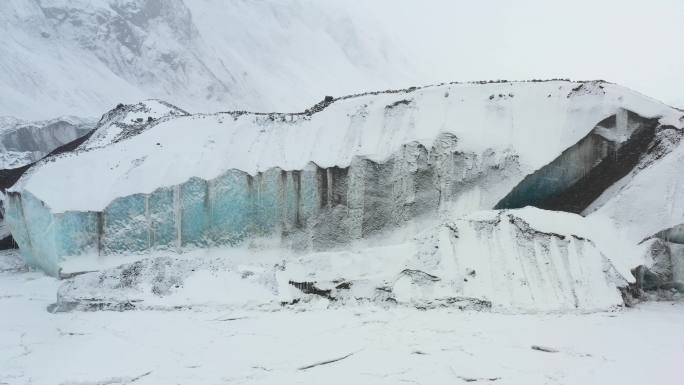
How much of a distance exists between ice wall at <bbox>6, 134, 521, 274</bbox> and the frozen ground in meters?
3.32

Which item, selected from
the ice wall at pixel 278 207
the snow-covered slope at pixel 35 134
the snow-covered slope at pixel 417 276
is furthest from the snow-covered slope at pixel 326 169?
the snow-covered slope at pixel 35 134

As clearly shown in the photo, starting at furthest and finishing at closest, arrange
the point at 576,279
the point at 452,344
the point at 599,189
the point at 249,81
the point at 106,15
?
the point at 249,81 < the point at 106,15 < the point at 599,189 < the point at 576,279 < the point at 452,344

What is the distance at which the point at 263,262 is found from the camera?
1511 centimetres

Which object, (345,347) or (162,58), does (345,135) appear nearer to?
(345,347)

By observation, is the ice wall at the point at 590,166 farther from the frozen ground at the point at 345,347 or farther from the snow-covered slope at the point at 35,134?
the snow-covered slope at the point at 35,134

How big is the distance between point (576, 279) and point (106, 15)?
7615 cm

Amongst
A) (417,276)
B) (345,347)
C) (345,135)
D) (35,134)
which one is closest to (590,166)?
(417,276)

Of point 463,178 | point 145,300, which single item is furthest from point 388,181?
point 145,300

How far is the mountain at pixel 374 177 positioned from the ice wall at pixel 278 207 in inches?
1.2

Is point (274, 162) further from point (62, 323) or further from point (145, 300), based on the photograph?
point (62, 323)

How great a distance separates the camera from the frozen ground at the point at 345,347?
28.7 feet

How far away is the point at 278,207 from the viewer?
1558 centimetres

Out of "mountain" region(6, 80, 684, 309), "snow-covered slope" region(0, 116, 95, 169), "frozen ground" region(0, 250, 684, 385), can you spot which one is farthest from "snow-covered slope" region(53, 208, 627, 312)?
"snow-covered slope" region(0, 116, 95, 169)

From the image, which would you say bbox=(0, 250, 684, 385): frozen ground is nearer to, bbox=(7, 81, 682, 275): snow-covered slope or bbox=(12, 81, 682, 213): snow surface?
bbox=(7, 81, 682, 275): snow-covered slope
